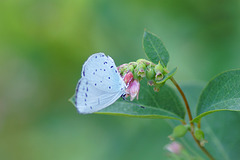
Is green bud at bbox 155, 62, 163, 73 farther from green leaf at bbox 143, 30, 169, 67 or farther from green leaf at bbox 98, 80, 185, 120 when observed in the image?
green leaf at bbox 98, 80, 185, 120

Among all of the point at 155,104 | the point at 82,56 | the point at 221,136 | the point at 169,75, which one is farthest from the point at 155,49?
the point at 82,56

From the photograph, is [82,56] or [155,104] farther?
[82,56]

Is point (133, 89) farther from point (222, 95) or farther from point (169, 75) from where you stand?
point (222, 95)

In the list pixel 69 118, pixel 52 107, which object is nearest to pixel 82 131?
pixel 69 118

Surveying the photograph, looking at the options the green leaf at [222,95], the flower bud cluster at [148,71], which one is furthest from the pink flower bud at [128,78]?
the green leaf at [222,95]

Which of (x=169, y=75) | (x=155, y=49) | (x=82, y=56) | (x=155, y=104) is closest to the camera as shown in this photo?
(x=169, y=75)

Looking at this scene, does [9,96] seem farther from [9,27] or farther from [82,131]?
[82,131]
